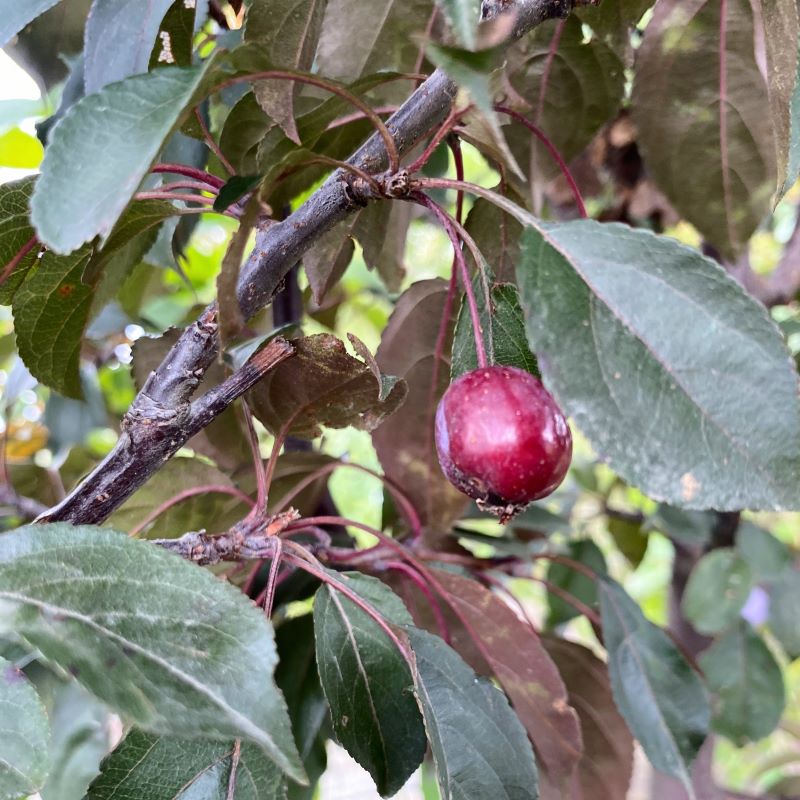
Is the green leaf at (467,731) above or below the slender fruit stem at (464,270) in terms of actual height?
below

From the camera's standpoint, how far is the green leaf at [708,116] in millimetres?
633

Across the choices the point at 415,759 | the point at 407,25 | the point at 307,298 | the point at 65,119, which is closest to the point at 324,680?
the point at 415,759

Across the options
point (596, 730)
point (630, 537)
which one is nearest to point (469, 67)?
point (596, 730)

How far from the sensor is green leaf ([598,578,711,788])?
0.65m

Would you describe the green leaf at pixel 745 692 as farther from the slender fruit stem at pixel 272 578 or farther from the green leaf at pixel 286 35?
the green leaf at pixel 286 35

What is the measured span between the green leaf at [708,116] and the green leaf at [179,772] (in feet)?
1.69

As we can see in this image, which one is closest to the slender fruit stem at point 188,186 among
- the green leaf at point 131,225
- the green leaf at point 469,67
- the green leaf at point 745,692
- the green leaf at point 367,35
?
the green leaf at point 131,225

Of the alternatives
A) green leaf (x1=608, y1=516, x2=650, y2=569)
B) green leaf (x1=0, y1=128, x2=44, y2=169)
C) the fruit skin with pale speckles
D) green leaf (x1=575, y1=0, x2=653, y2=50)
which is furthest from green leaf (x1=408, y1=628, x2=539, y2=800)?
green leaf (x1=0, y1=128, x2=44, y2=169)

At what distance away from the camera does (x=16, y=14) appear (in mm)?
474

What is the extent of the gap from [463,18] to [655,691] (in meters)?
0.57

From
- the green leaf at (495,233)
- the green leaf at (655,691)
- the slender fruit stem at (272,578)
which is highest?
the green leaf at (495,233)

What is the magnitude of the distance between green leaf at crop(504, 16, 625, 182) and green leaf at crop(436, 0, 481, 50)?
0.41 metres

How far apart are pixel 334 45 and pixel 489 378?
30 centimetres

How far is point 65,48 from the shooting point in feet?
2.12
